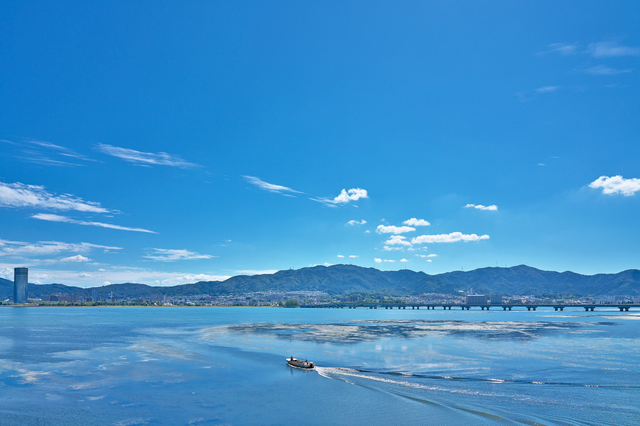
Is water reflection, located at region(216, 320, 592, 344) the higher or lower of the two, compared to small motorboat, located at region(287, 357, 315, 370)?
lower

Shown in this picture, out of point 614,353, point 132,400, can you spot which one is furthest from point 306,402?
point 614,353

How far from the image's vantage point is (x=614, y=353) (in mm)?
69688

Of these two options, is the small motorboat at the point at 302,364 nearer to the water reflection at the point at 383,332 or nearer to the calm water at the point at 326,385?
the calm water at the point at 326,385

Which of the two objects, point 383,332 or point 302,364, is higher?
point 302,364

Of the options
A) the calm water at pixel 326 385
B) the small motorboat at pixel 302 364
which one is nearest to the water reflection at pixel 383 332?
the calm water at pixel 326 385

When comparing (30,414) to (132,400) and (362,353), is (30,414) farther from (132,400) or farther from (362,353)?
(362,353)

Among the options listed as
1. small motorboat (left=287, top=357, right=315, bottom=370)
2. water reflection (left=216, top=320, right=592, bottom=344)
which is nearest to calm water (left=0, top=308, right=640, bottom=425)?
small motorboat (left=287, top=357, right=315, bottom=370)

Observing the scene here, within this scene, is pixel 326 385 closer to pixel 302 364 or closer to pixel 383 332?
pixel 302 364

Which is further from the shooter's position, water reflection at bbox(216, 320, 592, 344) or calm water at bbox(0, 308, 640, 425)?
water reflection at bbox(216, 320, 592, 344)

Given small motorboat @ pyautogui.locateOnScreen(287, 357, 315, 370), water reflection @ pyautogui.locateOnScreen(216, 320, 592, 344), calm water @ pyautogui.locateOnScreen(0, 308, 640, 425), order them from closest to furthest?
calm water @ pyautogui.locateOnScreen(0, 308, 640, 425) < small motorboat @ pyautogui.locateOnScreen(287, 357, 315, 370) < water reflection @ pyautogui.locateOnScreen(216, 320, 592, 344)

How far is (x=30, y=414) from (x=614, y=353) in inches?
3332

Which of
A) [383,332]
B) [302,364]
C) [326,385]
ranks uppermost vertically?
[302,364]

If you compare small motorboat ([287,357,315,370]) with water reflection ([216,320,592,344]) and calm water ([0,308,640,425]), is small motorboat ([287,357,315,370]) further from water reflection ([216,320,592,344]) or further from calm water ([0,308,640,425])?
water reflection ([216,320,592,344])

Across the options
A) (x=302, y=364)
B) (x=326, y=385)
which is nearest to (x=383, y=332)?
(x=302, y=364)
